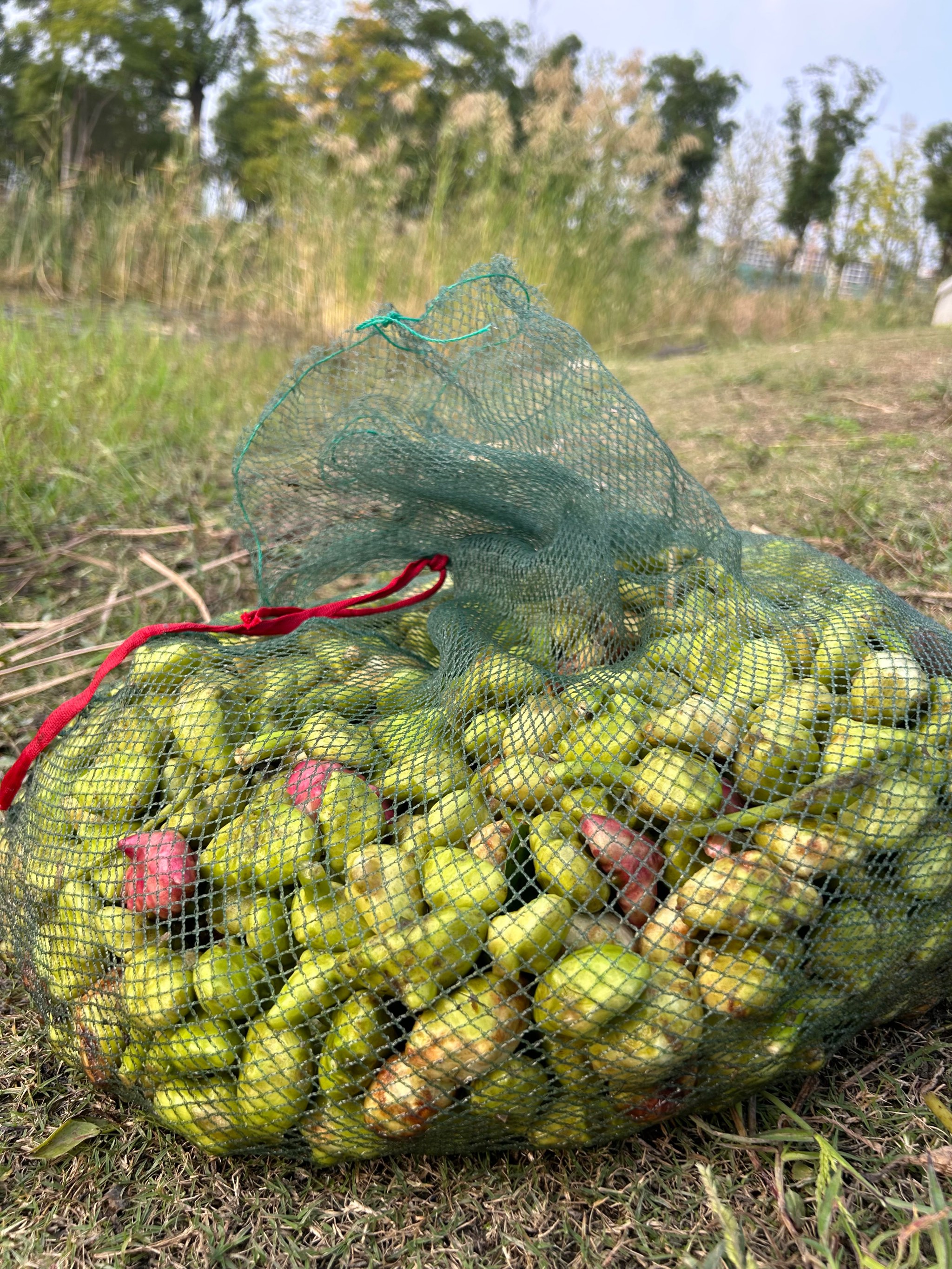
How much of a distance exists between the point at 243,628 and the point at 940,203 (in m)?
15.5

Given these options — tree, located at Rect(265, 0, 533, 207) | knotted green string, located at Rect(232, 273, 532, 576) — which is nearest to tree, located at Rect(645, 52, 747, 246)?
tree, located at Rect(265, 0, 533, 207)

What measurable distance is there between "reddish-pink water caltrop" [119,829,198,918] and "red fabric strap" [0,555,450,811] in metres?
0.39

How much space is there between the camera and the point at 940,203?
43.8 feet

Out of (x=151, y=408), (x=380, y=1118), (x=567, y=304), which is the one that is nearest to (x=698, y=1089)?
(x=380, y=1118)

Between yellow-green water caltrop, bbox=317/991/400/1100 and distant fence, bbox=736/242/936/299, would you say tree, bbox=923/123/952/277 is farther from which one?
yellow-green water caltrop, bbox=317/991/400/1100

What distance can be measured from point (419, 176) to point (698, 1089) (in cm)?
815

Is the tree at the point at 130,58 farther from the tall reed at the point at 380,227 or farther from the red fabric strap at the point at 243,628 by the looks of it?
the red fabric strap at the point at 243,628

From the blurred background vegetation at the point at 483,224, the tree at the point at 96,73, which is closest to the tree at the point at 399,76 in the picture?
the blurred background vegetation at the point at 483,224

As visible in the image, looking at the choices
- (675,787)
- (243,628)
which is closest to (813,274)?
(243,628)

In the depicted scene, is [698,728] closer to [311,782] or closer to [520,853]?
[520,853]

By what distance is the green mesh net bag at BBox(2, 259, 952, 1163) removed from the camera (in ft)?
3.48

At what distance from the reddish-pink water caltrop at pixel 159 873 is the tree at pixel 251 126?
70.2 feet

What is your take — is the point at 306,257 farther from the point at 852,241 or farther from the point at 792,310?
the point at 852,241

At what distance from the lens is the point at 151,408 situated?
156 inches
